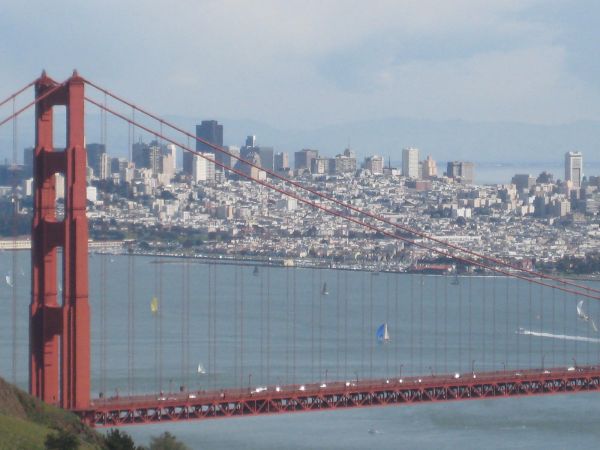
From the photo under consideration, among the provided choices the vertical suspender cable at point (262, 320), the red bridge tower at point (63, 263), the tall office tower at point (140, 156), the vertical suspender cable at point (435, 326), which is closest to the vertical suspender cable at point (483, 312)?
the vertical suspender cable at point (435, 326)

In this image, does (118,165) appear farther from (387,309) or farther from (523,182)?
(523,182)

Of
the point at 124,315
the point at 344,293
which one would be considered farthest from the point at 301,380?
the point at 344,293

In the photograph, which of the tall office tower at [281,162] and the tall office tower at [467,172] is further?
the tall office tower at [467,172]

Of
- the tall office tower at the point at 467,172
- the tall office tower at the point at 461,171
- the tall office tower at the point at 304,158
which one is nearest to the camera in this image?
the tall office tower at the point at 304,158

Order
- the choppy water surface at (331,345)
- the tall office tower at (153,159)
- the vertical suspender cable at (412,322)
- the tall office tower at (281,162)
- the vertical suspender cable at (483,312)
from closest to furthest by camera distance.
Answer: the choppy water surface at (331,345)
the vertical suspender cable at (412,322)
the vertical suspender cable at (483,312)
the tall office tower at (153,159)
the tall office tower at (281,162)

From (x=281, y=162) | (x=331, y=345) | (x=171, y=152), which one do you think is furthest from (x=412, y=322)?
(x=281, y=162)

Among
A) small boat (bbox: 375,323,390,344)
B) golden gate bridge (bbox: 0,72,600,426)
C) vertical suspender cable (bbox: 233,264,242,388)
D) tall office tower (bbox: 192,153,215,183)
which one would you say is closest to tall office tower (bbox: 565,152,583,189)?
tall office tower (bbox: 192,153,215,183)

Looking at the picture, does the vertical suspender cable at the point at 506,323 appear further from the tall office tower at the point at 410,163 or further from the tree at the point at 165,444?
the tall office tower at the point at 410,163
